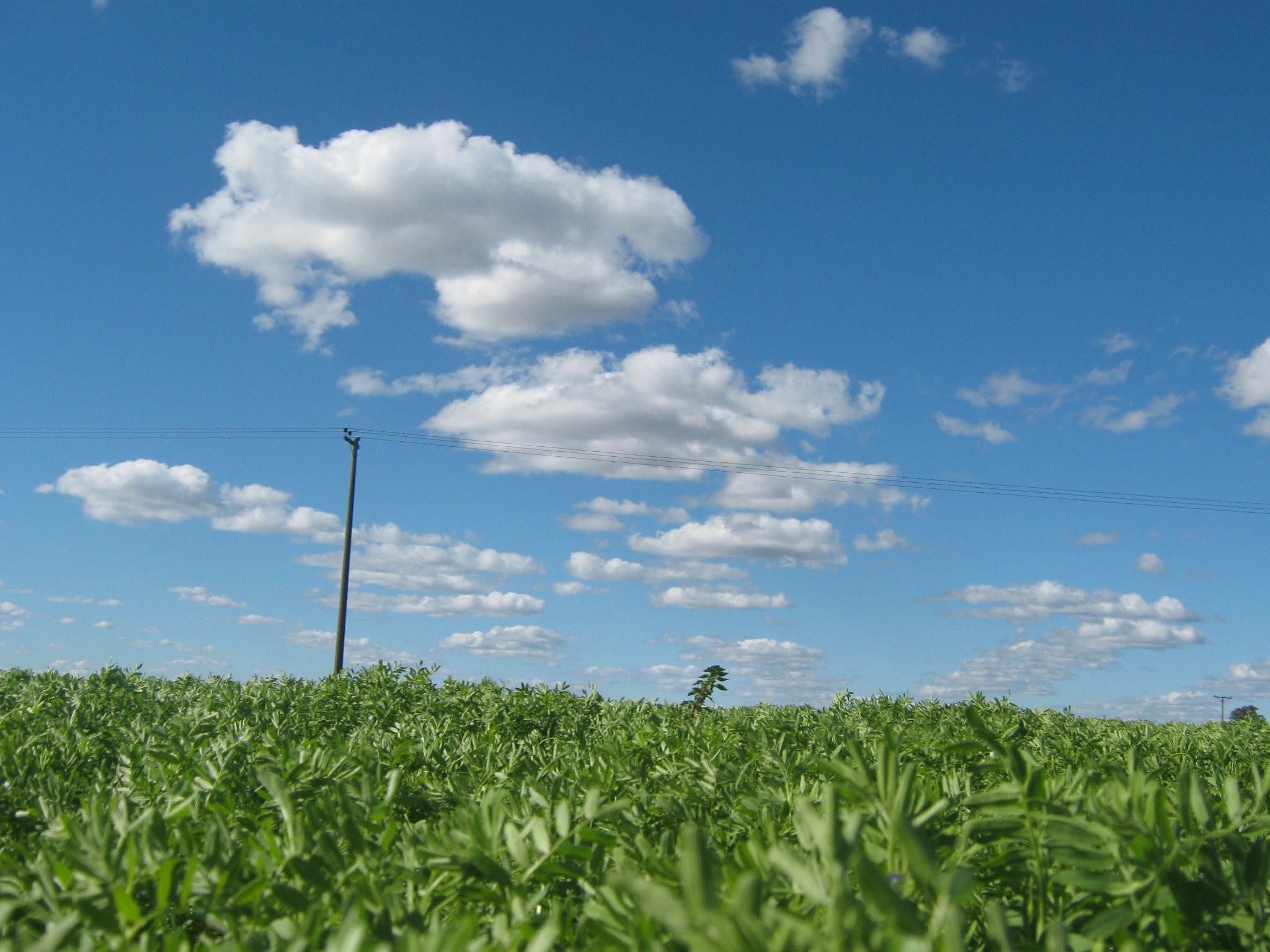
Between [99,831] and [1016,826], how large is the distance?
182 cm

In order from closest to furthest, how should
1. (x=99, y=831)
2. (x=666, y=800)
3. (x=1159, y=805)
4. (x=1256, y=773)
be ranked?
(x=1159, y=805)
(x=99, y=831)
(x=1256, y=773)
(x=666, y=800)

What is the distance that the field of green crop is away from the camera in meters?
1.25

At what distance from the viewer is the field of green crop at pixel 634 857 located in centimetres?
125

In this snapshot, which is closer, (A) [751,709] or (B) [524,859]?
(B) [524,859]

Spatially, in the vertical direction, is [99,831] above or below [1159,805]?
below

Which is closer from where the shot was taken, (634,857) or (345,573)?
(634,857)

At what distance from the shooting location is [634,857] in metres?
2.06

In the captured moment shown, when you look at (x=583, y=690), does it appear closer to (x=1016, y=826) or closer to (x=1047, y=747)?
(x=1047, y=747)

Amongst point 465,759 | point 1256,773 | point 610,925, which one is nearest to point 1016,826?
point 610,925

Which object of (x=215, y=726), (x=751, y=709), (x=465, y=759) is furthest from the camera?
(x=751, y=709)

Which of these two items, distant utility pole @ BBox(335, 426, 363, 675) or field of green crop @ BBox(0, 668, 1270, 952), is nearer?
field of green crop @ BBox(0, 668, 1270, 952)

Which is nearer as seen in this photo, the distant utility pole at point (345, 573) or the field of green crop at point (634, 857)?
the field of green crop at point (634, 857)

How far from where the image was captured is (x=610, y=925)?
1508 millimetres

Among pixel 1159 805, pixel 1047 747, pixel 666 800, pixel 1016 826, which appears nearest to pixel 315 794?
pixel 666 800
